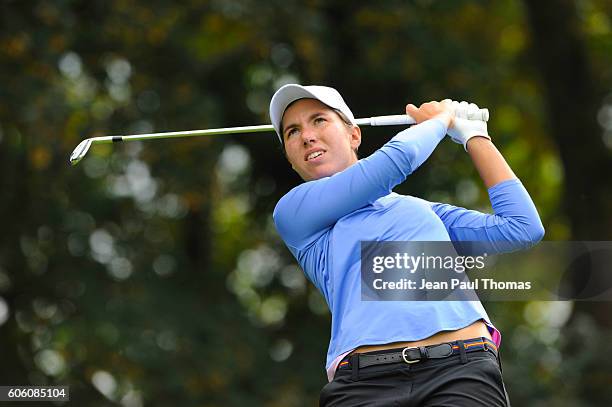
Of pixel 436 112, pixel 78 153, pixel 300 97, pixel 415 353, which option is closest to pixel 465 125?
pixel 436 112

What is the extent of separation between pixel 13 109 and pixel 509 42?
5.34 meters

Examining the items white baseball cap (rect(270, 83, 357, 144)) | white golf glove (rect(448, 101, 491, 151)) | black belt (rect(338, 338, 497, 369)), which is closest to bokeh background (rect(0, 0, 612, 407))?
white baseball cap (rect(270, 83, 357, 144))

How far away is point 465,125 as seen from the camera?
3.22 m

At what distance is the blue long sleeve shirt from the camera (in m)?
2.87

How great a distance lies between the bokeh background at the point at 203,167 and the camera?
8867 millimetres

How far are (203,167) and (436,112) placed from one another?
6.46 meters

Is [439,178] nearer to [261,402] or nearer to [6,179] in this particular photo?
[261,402]

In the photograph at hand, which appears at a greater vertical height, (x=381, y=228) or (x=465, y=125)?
(x=465, y=125)

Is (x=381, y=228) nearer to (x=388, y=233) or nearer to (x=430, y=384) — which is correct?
(x=388, y=233)

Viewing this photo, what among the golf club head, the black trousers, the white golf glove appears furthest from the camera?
the golf club head

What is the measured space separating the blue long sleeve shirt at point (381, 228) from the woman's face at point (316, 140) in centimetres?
15

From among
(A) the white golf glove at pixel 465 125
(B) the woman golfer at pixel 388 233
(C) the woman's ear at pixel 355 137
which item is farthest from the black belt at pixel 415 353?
(C) the woman's ear at pixel 355 137

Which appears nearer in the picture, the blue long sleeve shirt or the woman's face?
the blue long sleeve shirt

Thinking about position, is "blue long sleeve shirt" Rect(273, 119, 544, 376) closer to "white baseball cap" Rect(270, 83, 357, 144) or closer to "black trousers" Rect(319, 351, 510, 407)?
"black trousers" Rect(319, 351, 510, 407)
